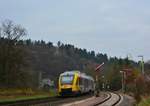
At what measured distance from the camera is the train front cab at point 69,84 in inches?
2285

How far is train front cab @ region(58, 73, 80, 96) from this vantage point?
58031 millimetres

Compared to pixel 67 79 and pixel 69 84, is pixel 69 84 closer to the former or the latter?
pixel 69 84

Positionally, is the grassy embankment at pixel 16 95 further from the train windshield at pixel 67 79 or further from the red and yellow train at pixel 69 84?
the train windshield at pixel 67 79

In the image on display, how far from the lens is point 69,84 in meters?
58.2

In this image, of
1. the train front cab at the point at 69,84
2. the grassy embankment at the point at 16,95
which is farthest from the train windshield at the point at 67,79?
the grassy embankment at the point at 16,95

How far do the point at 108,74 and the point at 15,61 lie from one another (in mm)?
65977

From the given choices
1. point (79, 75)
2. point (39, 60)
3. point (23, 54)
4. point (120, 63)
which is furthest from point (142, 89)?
point (120, 63)

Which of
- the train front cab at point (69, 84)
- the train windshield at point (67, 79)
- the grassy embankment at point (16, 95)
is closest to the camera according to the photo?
the grassy embankment at point (16, 95)

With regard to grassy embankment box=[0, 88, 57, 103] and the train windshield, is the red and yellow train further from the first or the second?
grassy embankment box=[0, 88, 57, 103]

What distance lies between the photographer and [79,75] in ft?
198

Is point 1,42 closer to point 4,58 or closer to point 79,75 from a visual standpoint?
point 4,58

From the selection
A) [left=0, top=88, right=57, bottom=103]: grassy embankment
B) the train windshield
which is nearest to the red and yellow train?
the train windshield

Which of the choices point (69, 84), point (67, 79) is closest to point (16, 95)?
point (69, 84)

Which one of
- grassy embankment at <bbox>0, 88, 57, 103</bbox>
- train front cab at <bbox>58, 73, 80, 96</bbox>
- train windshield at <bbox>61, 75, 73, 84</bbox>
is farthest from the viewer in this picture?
train windshield at <bbox>61, 75, 73, 84</bbox>
